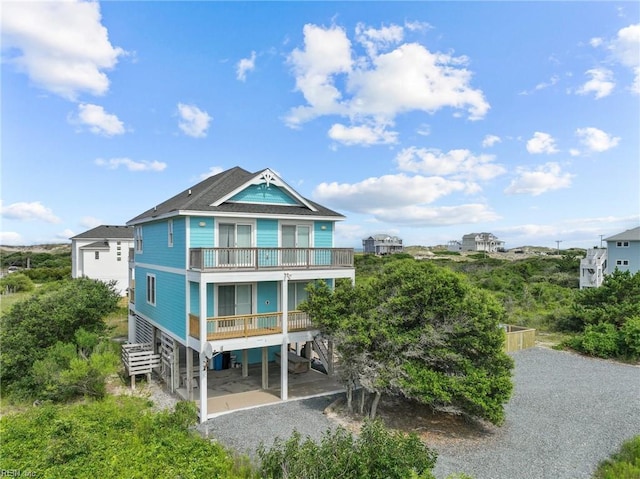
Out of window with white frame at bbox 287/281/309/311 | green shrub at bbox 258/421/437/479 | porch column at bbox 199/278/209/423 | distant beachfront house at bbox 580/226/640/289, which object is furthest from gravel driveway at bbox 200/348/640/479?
distant beachfront house at bbox 580/226/640/289

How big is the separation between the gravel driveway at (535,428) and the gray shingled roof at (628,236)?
31.0 m

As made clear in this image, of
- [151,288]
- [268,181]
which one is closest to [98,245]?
[151,288]

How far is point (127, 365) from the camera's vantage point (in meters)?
14.3

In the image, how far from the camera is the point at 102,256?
36.1 metres

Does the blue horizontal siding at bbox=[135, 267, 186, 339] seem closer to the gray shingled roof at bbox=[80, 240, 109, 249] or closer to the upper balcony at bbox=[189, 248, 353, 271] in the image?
the upper balcony at bbox=[189, 248, 353, 271]

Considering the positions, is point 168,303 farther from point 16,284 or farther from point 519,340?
point 16,284

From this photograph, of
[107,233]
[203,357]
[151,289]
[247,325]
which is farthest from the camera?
[107,233]

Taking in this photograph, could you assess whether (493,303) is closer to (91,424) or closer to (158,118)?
(91,424)

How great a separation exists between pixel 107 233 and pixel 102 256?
285cm

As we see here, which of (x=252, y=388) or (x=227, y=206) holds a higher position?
(x=227, y=206)

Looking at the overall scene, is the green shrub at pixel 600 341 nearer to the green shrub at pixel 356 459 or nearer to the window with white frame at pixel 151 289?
the green shrub at pixel 356 459

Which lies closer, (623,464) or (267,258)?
(623,464)

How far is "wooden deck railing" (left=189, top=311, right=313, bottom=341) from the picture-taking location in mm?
12047

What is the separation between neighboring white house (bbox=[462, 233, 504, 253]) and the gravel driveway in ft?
343
